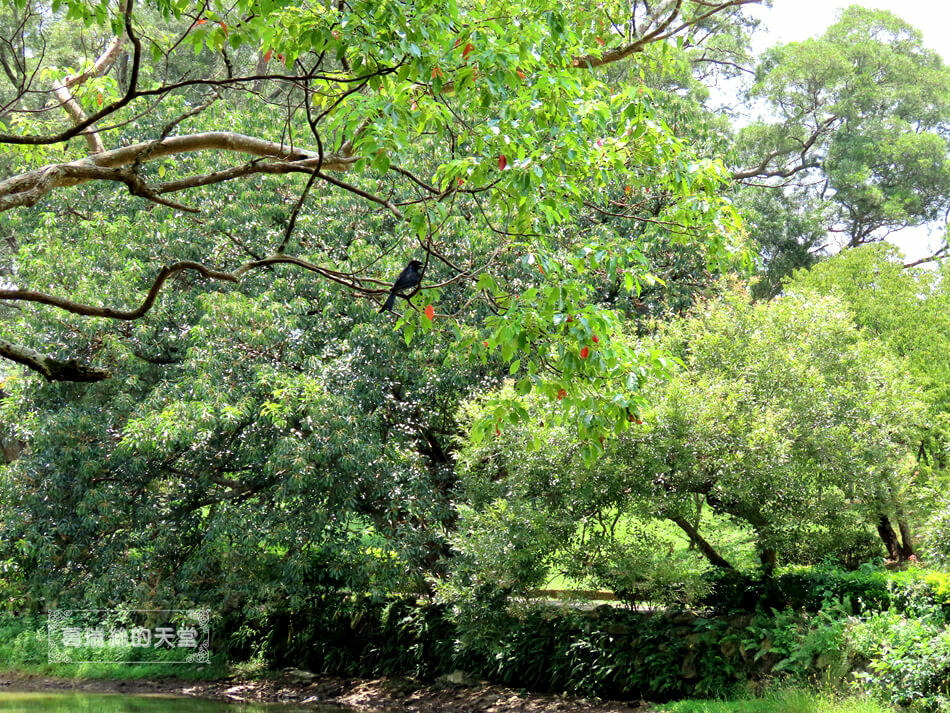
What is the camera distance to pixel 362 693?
12.2 metres

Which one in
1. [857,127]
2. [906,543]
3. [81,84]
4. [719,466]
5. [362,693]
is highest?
[857,127]

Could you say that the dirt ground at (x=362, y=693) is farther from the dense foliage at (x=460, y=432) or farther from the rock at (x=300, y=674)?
the dense foliage at (x=460, y=432)

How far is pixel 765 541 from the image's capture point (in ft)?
29.3

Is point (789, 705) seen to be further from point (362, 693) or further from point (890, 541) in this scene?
point (362, 693)

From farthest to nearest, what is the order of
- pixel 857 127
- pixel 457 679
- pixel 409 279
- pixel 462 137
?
1. pixel 857 127
2. pixel 457 679
3. pixel 409 279
4. pixel 462 137

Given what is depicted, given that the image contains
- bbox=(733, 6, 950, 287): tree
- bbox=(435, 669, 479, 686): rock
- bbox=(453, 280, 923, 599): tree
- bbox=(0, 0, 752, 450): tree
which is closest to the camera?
bbox=(0, 0, 752, 450): tree

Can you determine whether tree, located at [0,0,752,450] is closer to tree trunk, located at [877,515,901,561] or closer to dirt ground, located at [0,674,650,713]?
dirt ground, located at [0,674,650,713]

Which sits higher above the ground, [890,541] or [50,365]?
[50,365]

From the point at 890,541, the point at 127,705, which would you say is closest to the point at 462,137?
the point at 890,541

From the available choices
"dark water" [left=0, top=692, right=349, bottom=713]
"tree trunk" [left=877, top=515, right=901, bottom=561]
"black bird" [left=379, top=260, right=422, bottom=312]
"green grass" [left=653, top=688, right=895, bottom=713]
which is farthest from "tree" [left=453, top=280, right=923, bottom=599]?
"dark water" [left=0, top=692, right=349, bottom=713]

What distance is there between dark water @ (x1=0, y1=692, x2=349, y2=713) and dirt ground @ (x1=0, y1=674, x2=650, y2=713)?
1.28 ft

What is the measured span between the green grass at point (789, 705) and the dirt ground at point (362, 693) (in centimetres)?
69

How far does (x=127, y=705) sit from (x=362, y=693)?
10.5 ft

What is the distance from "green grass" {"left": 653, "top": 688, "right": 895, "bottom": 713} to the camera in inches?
295
